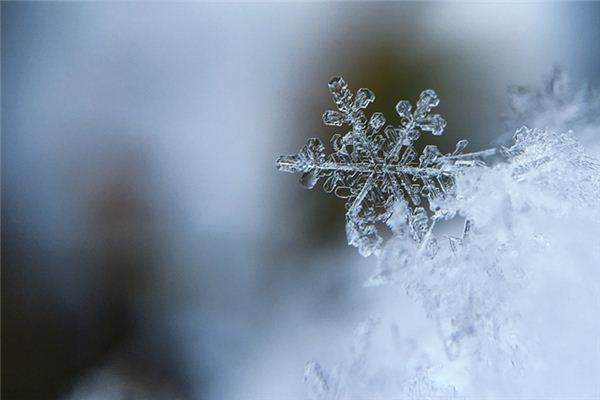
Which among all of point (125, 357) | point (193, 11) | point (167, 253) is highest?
point (193, 11)

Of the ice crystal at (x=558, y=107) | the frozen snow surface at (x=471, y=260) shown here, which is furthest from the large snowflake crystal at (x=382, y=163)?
the ice crystal at (x=558, y=107)

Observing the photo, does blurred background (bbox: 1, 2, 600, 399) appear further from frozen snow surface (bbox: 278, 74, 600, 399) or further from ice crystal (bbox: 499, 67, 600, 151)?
frozen snow surface (bbox: 278, 74, 600, 399)

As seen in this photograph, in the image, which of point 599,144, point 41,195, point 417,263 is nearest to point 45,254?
point 41,195

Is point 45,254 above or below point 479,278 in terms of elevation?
below

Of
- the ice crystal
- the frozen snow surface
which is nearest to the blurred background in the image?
the ice crystal

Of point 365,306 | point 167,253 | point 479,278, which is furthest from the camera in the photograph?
point 167,253

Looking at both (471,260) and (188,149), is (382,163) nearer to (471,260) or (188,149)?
(471,260)

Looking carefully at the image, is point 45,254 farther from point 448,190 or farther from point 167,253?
point 448,190
